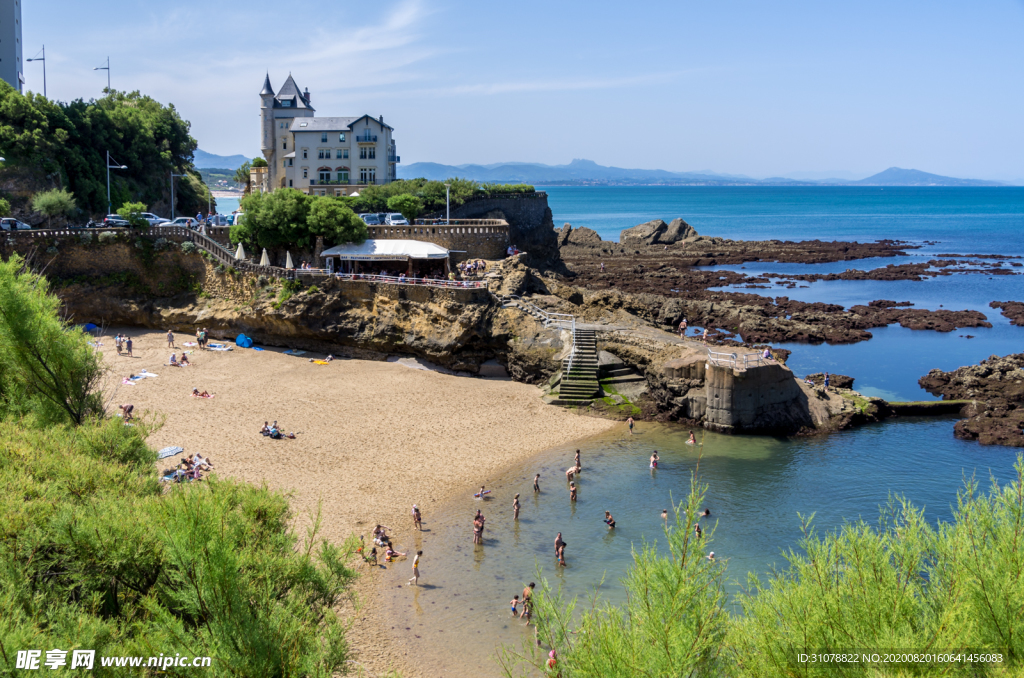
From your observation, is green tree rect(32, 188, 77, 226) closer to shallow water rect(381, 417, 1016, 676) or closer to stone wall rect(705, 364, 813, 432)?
shallow water rect(381, 417, 1016, 676)

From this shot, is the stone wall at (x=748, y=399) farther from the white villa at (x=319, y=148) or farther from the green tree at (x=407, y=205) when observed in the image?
the white villa at (x=319, y=148)

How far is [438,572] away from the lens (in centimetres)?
1758

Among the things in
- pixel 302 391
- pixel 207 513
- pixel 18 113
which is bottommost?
pixel 302 391

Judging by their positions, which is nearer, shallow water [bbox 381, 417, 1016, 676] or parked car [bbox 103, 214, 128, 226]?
shallow water [bbox 381, 417, 1016, 676]

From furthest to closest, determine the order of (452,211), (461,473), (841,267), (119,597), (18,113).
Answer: (841,267) → (452,211) → (18,113) → (461,473) → (119,597)

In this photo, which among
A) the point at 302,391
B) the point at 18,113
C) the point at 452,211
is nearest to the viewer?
the point at 302,391

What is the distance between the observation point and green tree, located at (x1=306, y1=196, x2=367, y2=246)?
3619cm

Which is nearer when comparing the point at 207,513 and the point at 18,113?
the point at 207,513

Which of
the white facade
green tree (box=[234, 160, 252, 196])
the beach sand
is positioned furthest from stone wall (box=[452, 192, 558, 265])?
the white facade

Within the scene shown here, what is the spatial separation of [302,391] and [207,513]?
2219 centimetres

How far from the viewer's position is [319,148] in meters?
55.4

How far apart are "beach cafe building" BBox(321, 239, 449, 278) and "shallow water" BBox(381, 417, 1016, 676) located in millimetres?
14607

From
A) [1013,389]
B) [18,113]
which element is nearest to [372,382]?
[1013,389]

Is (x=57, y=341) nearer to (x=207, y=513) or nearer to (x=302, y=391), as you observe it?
(x=207, y=513)
